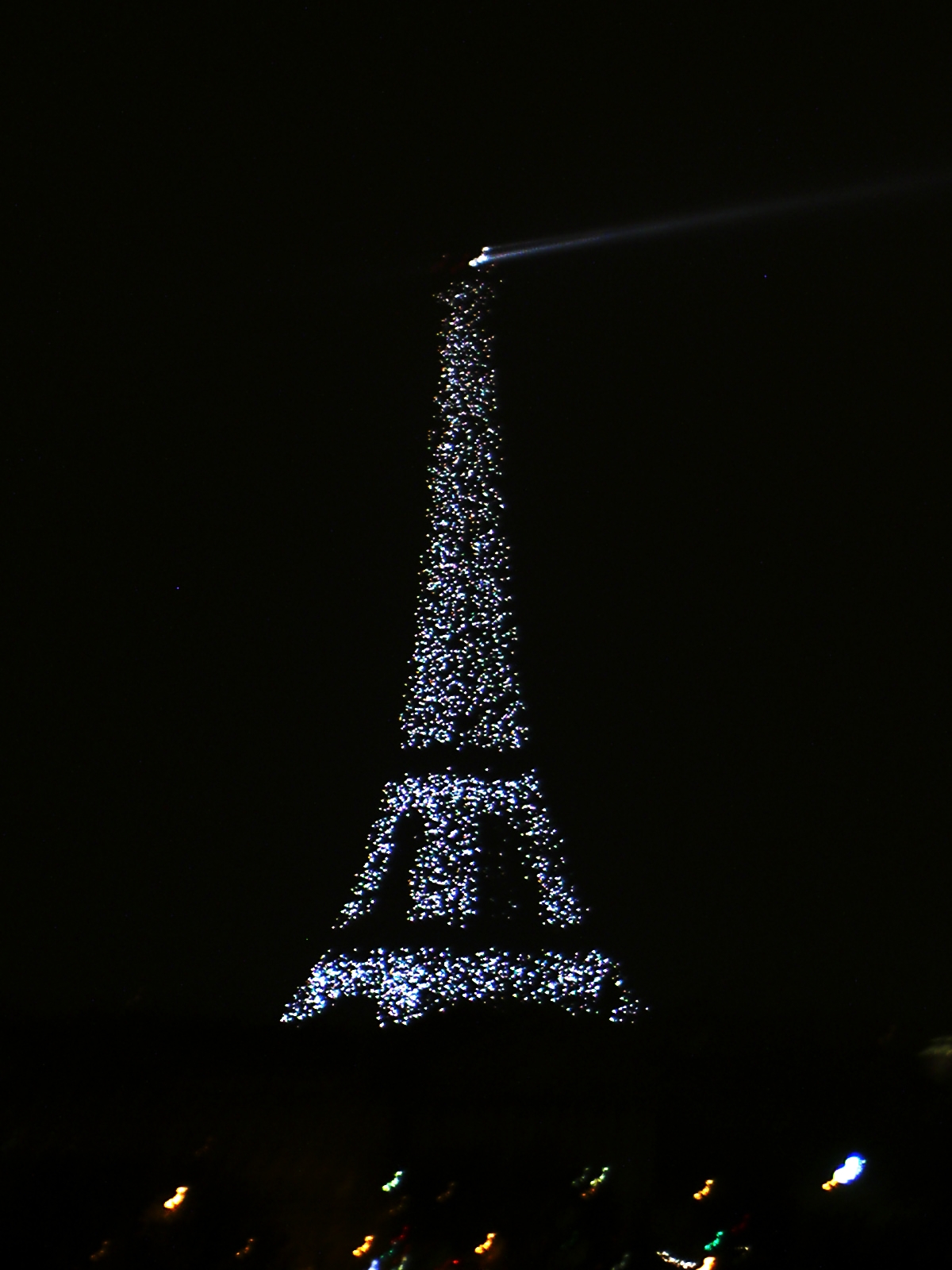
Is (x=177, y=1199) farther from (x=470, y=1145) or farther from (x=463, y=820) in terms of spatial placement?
(x=463, y=820)

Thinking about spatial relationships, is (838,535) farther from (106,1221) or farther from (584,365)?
(106,1221)

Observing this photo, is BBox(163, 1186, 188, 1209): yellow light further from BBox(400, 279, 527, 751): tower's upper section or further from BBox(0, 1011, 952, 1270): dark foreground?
BBox(400, 279, 527, 751): tower's upper section

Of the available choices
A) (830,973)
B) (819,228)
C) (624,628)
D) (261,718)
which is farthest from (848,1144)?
(819,228)

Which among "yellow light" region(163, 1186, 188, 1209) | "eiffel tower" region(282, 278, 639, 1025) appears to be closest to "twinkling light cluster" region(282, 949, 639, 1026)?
"eiffel tower" region(282, 278, 639, 1025)

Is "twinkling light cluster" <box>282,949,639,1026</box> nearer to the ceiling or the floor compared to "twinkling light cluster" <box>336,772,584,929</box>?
nearer to the floor


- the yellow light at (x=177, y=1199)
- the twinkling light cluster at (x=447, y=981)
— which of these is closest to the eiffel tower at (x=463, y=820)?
the twinkling light cluster at (x=447, y=981)

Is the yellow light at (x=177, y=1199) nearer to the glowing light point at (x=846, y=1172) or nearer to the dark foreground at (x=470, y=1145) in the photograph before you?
the dark foreground at (x=470, y=1145)
